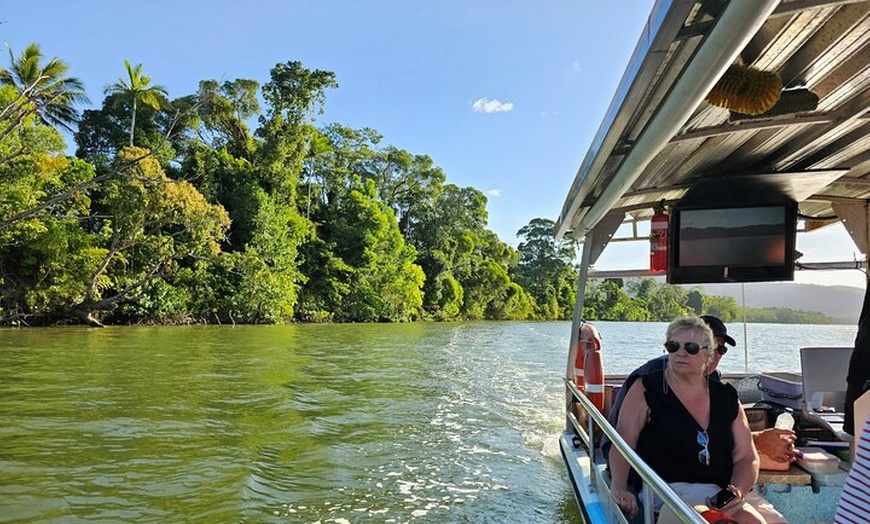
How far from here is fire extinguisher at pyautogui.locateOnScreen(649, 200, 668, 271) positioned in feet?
16.4

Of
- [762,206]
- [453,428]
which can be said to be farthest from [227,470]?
[762,206]

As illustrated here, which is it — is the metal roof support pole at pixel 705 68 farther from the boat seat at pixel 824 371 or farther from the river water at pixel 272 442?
the river water at pixel 272 442

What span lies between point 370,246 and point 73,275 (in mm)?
19923

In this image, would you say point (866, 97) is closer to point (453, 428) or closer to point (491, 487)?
point (491, 487)

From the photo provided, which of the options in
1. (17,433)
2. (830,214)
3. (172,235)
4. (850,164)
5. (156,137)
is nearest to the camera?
(850,164)

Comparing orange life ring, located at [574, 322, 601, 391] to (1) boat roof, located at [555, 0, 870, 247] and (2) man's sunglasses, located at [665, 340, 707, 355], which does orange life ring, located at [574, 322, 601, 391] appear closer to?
(1) boat roof, located at [555, 0, 870, 247]

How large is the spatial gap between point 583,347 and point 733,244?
1.44 metres

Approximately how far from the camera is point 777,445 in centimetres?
317

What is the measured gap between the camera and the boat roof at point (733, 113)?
1.67 metres

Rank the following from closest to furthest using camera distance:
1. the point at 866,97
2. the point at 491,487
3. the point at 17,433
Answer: the point at 866,97, the point at 491,487, the point at 17,433

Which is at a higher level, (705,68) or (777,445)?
(705,68)

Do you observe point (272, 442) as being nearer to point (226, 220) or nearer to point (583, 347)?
point (583, 347)

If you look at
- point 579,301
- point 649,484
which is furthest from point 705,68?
point 579,301

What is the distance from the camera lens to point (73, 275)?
23.8 m
